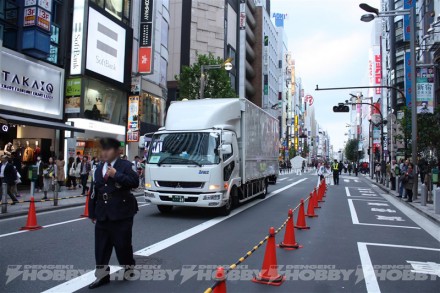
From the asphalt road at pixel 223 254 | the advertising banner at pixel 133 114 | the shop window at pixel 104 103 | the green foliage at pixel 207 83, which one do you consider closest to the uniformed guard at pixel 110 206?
the asphalt road at pixel 223 254

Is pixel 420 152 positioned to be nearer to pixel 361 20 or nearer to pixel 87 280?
pixel 361 20

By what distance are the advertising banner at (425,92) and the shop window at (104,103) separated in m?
18.0

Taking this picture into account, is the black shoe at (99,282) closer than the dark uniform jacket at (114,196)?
No

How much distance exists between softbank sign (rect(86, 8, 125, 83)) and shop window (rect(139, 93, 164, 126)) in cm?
472

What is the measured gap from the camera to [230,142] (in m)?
11.8

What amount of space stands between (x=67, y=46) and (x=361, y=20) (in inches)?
622

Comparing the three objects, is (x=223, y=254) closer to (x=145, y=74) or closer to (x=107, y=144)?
(x=107, y=144)

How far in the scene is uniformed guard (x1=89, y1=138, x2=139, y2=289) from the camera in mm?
5047

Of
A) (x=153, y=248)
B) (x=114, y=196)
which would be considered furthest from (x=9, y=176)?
(x=114, y=196)

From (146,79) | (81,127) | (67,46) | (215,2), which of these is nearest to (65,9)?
(67,46)

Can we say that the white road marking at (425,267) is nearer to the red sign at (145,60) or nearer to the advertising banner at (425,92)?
the advertising banner at (425,92)

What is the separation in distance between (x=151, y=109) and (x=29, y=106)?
1426cm

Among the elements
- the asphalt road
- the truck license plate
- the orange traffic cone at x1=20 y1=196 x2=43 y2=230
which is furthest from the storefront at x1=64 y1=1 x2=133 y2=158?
the asphalt road

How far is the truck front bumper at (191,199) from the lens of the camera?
1083cm
